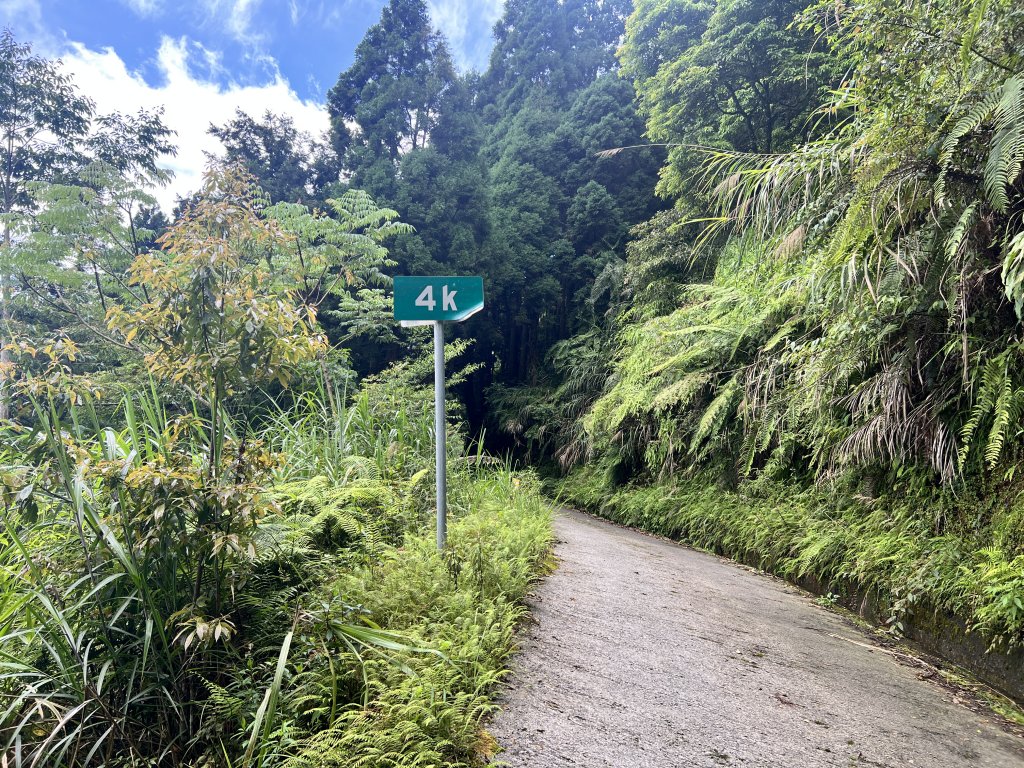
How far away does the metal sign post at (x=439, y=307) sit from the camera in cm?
306

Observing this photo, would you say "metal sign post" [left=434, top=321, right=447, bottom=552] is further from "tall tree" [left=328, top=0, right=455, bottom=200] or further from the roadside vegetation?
"tall tree" [left=328, top=0, right=455, bottom=200]

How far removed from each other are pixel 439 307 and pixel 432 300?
0.17 ft

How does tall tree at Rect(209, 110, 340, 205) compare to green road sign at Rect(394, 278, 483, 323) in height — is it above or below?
above

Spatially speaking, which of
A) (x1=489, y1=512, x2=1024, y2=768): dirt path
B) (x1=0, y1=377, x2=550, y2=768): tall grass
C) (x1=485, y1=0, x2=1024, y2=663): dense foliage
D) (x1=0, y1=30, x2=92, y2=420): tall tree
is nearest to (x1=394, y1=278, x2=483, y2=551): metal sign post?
→ (x1=0, y1=377, x2=550, y2=768): tall grass

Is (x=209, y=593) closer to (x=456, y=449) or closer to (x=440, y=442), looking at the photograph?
(x=440, y=442)

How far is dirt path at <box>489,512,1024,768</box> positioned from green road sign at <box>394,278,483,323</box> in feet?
5.50

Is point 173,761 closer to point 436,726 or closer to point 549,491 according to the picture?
point 436,726

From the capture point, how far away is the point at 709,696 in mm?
2473

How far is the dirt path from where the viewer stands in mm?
2084

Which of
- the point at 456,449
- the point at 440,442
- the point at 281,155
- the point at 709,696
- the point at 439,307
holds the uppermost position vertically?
the point at 281,155

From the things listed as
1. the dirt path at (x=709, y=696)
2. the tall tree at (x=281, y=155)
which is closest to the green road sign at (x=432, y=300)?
the dirt path at (x=709, y=696)

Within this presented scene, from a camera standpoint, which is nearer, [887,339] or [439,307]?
[439,307]

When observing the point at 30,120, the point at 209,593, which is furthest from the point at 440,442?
the point at 30,120

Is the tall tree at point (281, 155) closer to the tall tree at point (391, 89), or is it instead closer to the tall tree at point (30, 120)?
the tall tree at point (391, 89)
